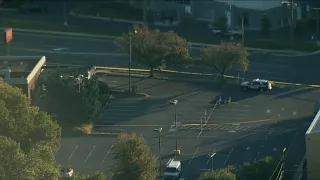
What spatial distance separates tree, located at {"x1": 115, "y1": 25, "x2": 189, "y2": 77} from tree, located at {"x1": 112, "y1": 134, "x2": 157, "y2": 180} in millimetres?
20555

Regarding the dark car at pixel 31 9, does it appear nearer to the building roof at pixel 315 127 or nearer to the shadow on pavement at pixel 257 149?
the shadow on pavement at pixel 257 149

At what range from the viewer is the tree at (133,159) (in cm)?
5556

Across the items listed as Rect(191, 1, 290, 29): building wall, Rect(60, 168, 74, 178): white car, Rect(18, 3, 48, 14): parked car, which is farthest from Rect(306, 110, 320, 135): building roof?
Rect(18, 3, 48, 14): parked car

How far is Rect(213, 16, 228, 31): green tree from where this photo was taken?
8831 cm

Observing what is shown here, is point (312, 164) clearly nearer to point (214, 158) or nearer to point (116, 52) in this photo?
point (214, 158)

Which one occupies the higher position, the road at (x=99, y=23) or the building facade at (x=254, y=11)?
the building facade at (x=254, y=11)

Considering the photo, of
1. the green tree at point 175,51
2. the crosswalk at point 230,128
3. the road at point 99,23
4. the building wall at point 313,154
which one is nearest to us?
the building wall at point 313,154

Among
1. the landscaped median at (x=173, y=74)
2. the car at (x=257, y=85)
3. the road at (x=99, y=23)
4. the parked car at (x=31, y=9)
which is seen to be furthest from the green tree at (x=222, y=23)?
the parked car at (x=31, y=9)

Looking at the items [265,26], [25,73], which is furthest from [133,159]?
[265,26]

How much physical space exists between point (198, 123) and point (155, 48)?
29.4 feet

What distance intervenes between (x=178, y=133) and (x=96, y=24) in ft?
90.3

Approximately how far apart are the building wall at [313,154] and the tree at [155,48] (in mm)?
19506

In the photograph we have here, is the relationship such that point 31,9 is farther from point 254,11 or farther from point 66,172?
point 66,172

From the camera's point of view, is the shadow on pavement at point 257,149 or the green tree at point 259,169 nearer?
the green tree at point 259,169
